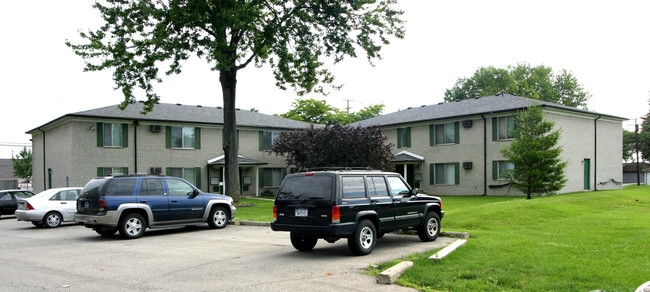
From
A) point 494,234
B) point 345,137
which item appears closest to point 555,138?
point 345,137

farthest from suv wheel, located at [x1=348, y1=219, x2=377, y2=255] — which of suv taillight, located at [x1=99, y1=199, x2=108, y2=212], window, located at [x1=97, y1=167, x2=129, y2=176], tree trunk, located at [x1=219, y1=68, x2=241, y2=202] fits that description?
window, located at [x1=97, y1=167, x2=129, y2=176]

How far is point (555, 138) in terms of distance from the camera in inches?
950

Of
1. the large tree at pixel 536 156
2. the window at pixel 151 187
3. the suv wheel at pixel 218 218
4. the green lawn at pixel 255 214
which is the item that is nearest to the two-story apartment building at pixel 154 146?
the green lawn at pixel 255 214

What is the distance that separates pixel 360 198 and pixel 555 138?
679 inches

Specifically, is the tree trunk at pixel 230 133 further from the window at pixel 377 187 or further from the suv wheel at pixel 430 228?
the window at pixel 377 187

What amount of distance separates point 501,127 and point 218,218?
20500 millimetres

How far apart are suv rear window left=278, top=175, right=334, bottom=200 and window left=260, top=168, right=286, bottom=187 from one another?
27249 millimetres

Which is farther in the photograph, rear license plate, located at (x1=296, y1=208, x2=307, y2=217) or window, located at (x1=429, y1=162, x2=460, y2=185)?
window, located at (x1=429, y1=162, x2=460, y2=185)

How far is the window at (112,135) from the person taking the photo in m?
31.2

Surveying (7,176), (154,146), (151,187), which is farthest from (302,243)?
(7,176)

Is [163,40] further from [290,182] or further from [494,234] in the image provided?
[494,234]

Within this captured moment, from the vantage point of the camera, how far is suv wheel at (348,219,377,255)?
389 inches

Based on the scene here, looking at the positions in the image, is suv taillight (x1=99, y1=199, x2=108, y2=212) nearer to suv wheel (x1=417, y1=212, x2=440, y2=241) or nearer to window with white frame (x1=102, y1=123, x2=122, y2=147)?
suv wheel (x1=417, y1=212, x2=440, y2=241)

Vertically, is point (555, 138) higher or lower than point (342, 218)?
higher
